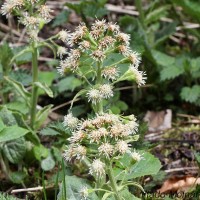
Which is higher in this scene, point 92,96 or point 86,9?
point 86,9

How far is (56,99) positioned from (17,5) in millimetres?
1549

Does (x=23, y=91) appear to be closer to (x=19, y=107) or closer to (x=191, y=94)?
(x=19, y=107)

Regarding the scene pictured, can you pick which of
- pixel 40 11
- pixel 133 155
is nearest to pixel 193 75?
pixel 40 11

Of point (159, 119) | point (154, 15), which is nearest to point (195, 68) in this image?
point (159, 119)

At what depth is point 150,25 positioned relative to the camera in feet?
16.7

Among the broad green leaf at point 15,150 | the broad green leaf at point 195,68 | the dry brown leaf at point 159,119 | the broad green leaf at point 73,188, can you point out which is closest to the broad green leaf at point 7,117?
the broad green leaf at point 15,150

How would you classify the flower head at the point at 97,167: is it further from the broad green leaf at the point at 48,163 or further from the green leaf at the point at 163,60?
the green leaf at the point at 163,60

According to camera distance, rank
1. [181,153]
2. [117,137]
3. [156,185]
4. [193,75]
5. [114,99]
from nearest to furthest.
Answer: [117,137], [156,185], [181,153], [114,99], [193,75]

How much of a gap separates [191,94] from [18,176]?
1.48 meters

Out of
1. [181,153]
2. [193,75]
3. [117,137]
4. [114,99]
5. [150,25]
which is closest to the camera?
[117,137]

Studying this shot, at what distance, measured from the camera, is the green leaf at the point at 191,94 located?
12.9 ft

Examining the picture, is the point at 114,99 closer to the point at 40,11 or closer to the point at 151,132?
the point at 151,132

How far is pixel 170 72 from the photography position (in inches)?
156

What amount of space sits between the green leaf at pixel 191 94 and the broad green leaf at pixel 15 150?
52.8 inches
